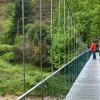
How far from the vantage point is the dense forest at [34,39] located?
19.9 metres

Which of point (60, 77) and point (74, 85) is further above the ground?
point (60, 77)

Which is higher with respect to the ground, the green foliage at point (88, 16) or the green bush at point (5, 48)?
the green foliage at point (88, 16)

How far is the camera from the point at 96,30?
4291 centimetres

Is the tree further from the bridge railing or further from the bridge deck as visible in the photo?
the bridge railing

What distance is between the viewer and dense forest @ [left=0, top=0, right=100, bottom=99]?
65.4 ft

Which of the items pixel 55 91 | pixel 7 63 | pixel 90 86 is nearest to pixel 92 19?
pixel 7 63

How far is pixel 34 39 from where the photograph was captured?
31422 mm

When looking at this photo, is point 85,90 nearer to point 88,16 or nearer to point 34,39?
point 34,39

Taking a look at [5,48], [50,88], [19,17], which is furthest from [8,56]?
[50,88]

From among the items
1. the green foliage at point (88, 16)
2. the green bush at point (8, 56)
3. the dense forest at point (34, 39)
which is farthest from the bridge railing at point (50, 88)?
the green foliage at point (88, 16)

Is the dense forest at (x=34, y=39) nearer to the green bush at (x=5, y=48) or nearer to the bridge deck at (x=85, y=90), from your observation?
the green bush at (x=5, y=48)

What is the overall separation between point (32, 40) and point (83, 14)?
12.3 meters

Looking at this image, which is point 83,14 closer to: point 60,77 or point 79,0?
point 79,0

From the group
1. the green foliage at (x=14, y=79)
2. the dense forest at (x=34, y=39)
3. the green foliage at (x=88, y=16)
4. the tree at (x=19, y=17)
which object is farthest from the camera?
the green foliage at (x=88, y=16)
